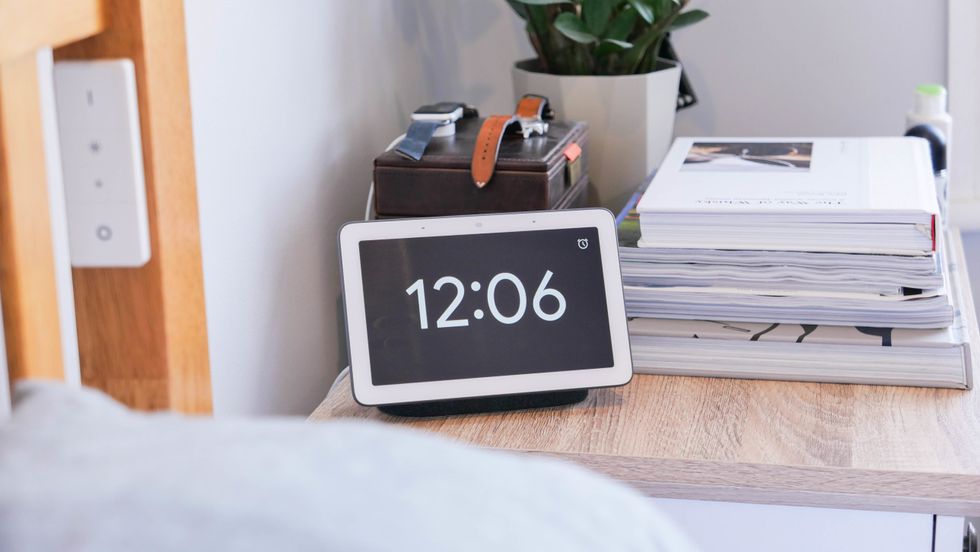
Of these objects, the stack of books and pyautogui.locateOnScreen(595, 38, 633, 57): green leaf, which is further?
pyautogui.locateOnScreen(595, 38, 633, 57): green leaf

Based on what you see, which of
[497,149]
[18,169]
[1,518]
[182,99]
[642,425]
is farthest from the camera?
[497,149]

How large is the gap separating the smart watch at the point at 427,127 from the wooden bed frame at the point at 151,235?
1.22 feet

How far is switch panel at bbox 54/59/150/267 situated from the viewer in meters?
0.48

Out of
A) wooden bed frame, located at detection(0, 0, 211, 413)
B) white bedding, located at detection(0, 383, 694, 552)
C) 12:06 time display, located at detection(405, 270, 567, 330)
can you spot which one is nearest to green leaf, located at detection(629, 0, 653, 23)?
12:06 time display, located at detection(405, 270, 567, 330)

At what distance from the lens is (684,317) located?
0.81m

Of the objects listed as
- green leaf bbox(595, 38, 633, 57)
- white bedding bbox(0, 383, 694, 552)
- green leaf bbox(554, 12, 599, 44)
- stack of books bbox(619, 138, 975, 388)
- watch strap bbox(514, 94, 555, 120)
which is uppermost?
green leaf bbox(554, 12, 599, 44)

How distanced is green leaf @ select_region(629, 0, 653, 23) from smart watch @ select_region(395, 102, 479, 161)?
0.19 m

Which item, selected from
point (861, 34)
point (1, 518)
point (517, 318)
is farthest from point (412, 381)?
point (861, 34)

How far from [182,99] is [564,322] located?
339 millimetres

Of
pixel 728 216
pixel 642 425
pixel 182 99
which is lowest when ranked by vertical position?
pixel 642 425

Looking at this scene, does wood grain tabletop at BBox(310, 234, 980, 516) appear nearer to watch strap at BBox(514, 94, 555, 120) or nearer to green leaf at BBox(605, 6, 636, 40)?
watch strap at BBox(514, 94, 555, 120)

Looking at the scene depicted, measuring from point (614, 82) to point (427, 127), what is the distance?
244mm

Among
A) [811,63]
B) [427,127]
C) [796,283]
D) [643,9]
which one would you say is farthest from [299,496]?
[811,63]

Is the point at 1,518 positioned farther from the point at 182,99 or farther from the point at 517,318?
the point at 517,318
